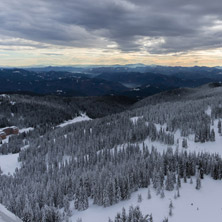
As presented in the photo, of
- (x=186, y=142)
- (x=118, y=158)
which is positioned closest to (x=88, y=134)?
(x=118, y=158)

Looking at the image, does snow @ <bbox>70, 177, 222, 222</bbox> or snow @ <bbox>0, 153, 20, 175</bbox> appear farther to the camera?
snow @ <bbox>0, 153, 20, 175</bbox>

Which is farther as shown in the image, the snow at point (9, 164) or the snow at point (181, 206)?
the snow at point (9, 164)

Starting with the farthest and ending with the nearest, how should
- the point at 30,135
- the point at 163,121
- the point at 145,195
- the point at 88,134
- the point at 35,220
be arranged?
1. the point at 30,135
2. the point at 88,134
3. the point at 163,121
4. the point at 145,195
5. the point at 35,220

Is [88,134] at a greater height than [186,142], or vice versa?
[186,142]

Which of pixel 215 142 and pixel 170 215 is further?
pixel 215 142

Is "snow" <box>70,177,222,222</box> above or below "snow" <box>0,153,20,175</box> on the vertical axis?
above

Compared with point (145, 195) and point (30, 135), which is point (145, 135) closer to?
point (145, 195)

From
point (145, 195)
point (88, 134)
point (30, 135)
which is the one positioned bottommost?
point (30, 135)

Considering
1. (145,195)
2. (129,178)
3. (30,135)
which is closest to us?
(145,195)
